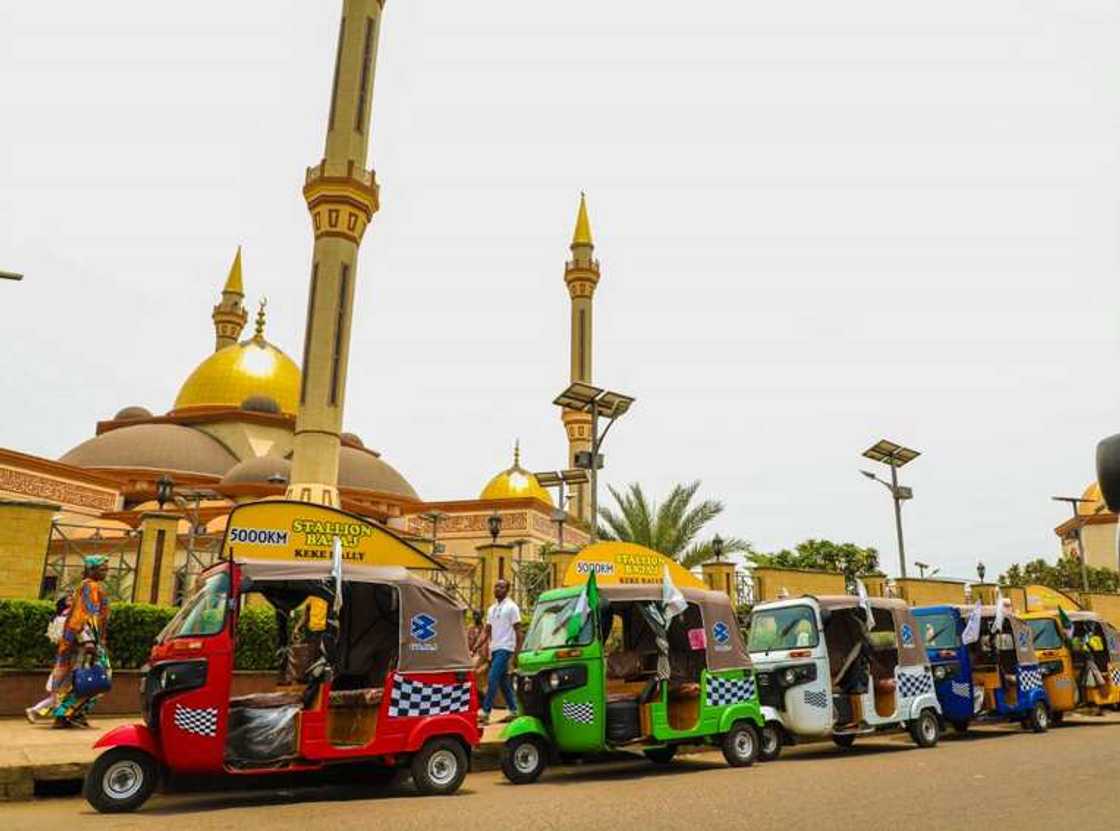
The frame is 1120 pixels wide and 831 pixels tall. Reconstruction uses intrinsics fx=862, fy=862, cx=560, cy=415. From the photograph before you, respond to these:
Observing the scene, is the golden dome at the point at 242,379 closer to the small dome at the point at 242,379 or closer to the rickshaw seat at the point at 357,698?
the small dome at the point at 242,379

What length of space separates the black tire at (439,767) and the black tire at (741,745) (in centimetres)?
303

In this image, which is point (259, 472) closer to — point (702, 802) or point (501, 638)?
point (501, 638)

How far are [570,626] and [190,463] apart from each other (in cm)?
3492

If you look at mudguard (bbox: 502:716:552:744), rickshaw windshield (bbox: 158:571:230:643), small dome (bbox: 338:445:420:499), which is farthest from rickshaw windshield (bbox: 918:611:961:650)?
small dome (bbox: 338:445:420:499)

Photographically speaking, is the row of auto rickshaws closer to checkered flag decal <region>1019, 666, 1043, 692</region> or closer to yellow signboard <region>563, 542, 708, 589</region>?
checkered flag decal <region>1019, 666, 1043, 692</region>

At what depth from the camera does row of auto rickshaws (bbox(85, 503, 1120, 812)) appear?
21.5 feet

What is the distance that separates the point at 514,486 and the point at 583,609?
3665cm

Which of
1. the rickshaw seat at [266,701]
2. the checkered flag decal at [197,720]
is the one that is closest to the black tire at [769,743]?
the rickshaw seat at [266,701]

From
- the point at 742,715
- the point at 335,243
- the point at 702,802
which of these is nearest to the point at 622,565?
the point at 742,715

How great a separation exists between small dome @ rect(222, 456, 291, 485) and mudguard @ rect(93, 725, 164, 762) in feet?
92.6

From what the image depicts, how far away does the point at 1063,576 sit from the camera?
1864 inches

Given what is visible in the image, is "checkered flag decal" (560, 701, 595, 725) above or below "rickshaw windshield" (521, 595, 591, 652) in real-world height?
below

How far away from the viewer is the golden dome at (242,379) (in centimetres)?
4462

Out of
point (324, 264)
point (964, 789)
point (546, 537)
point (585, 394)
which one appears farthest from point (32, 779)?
point (546, 537)
